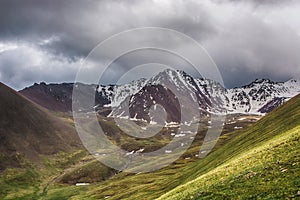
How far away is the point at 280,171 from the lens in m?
31.7

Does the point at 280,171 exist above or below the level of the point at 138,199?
above

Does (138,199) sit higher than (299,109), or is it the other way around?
(299,109)

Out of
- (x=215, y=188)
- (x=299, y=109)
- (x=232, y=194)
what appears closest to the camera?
(x=232, y=194)

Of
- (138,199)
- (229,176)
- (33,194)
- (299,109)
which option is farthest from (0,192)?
(229,176)

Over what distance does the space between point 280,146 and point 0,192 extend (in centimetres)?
18178

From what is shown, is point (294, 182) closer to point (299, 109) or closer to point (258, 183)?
point (258, 183)

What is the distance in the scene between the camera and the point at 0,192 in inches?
7303

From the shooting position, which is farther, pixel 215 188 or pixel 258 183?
pixel 215 188

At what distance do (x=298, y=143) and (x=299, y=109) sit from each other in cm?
4226

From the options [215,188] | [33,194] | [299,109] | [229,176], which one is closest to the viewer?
[215,188]

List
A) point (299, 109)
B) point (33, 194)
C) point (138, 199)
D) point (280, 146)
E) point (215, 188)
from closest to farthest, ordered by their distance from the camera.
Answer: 1. point (215, 188)
2. point (280, 146)
3. point (299, 109)
4. point (138, 199)
5. point (33, 194)

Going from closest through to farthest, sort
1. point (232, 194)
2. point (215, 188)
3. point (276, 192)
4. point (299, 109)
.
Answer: point (276, 192), point (232, 194), point (215, 188), point (299, 109)

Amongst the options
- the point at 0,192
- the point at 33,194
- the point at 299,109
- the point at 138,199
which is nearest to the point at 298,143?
the point at 299,109

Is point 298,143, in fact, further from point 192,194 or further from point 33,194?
point 33,194
